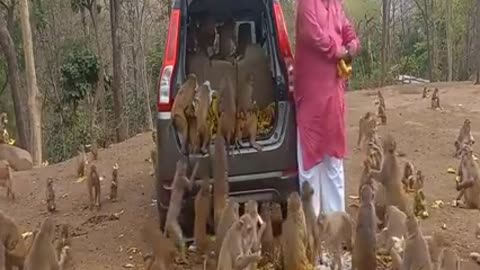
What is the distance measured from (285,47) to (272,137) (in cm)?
83

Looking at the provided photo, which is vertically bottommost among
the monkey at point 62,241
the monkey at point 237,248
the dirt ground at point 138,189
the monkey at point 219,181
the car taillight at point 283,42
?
the dirt ground at point 138,189

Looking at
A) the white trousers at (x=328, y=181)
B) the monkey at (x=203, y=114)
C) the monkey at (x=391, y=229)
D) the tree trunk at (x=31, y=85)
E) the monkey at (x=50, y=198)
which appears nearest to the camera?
the monkey at (x=391, y=229)

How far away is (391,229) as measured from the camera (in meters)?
5.75

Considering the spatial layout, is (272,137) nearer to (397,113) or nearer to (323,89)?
(323,89)

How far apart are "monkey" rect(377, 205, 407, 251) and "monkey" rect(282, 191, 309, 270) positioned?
0.82 metres

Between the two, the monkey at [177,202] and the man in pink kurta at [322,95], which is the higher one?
the man in pink kurta at [322,95]

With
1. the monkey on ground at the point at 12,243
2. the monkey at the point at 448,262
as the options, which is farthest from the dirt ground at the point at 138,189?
the monkey at the point at 448,262

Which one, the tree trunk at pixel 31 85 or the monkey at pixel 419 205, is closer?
the monkey at pixel 419 205

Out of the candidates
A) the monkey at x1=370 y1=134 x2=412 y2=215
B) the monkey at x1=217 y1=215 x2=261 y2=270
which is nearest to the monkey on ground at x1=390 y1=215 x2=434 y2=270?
the monkey at x1=217 y1=215 x2=261 y2=270

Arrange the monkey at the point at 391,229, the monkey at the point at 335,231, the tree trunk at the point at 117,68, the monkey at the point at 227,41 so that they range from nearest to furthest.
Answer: the monkey at the point at 335,231 → the monkey at the point at 391,229 → the monkey at the point at 227,41 → the tree trunk at the point at 117,68

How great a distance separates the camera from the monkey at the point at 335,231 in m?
5.54

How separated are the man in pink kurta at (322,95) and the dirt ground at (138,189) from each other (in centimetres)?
128

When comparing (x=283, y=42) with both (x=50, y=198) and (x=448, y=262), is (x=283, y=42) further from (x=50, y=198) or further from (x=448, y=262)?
(x=50, y=198)

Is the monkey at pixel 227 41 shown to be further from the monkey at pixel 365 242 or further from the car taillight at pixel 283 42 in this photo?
the monkey at pixel 365 242
